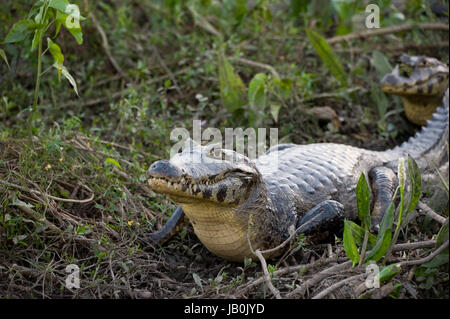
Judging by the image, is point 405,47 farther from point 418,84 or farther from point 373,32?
point 418,84

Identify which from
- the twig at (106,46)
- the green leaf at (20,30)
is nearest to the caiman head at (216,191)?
the green leaf at (20,30)

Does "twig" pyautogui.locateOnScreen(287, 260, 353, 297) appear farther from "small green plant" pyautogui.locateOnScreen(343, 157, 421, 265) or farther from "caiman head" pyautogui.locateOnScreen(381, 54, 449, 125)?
"caiman head" pyautogui.locateOnScreen(381, 54, 449, 125)

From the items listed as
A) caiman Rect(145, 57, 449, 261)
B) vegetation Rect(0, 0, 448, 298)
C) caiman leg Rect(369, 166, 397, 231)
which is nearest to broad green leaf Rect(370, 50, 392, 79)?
vegetation Rect(0, 0, 448, 298)

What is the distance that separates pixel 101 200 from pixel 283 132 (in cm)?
201

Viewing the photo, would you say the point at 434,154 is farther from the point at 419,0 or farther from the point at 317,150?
the point at 419,0

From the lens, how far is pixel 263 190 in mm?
3348

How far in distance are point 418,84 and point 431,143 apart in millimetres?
726

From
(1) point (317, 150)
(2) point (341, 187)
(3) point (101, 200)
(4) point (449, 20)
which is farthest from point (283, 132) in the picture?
(4) point (449, 20)

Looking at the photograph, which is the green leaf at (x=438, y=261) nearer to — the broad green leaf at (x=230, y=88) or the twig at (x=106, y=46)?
the broad green leaf at (x=230, y=88)

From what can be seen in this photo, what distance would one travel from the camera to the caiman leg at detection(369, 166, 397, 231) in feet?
12.6

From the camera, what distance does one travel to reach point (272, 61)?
19.7ft

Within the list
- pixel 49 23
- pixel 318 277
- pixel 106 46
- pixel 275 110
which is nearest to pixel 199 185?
pixel 318 277
